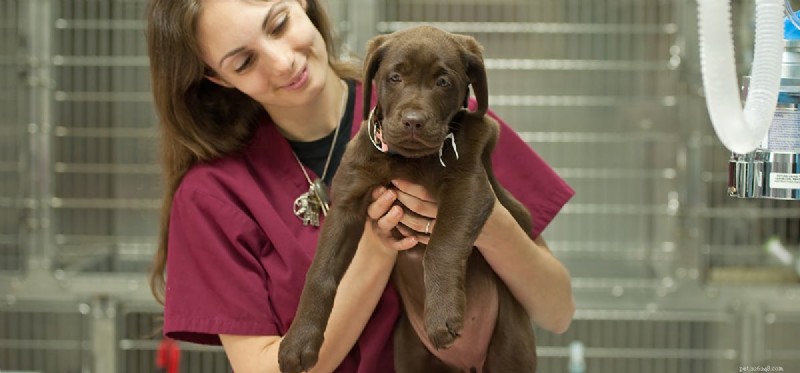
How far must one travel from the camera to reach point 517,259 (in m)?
1.43

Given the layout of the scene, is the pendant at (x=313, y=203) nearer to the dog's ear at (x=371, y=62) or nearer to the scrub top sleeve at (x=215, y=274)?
the scrub top sleeve at (x=215, y=274)

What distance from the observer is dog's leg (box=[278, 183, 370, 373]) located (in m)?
1.21

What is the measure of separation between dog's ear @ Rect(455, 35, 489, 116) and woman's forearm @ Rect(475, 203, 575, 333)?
0.16 m

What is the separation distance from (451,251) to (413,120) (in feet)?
0.56

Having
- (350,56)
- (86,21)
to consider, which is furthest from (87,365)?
(350,56)

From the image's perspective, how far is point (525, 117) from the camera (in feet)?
9.91

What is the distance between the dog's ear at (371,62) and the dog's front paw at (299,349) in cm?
28

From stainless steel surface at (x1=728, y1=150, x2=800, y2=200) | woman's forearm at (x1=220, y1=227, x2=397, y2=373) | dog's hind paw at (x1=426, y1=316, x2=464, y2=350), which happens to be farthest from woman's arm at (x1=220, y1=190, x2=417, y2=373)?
stainless steel surface at (x1=728, y1=150, x2=800, y2=200)

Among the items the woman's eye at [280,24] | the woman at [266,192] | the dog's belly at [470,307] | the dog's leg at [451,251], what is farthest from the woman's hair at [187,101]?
the dog's leg at [451,251]

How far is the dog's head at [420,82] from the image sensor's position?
114cm

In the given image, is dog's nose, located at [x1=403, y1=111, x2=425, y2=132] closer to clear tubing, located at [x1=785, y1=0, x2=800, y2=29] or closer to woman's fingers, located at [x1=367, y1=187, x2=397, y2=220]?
woman's fingers, located at [x1=367, y1=187, x2=397, y2=220]

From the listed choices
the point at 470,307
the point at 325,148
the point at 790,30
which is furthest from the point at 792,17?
the point at 325,148

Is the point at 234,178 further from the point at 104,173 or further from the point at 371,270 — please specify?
the point at 104,173

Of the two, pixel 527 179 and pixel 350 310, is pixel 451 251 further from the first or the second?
pixel 527 179
